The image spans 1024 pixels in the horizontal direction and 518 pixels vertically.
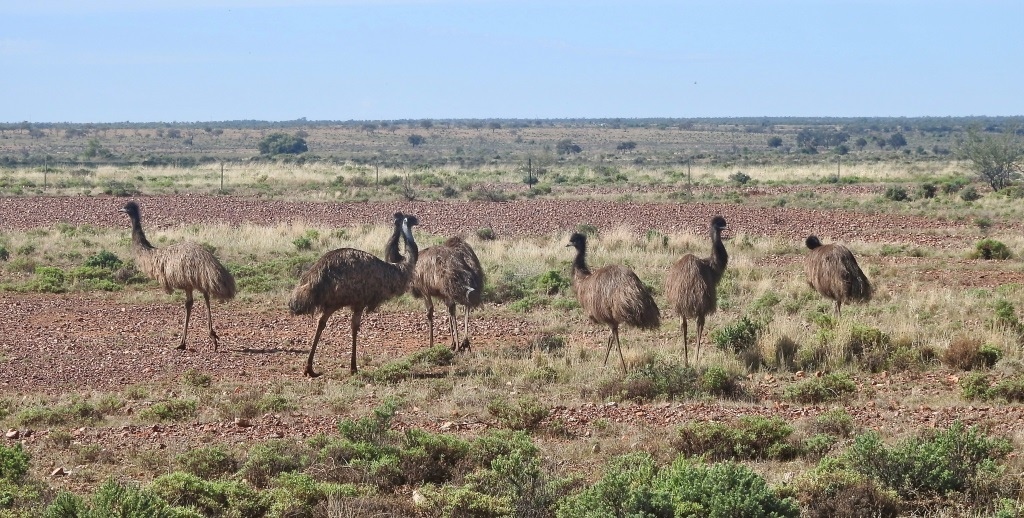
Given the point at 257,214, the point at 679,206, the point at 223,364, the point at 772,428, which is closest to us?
the point at 772,428

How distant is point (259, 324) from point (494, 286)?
4203 millimetres

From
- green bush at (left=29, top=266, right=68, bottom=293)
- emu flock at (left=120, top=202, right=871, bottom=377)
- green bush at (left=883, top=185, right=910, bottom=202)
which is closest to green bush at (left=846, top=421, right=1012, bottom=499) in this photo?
emu flock at (left=120, top=202, right=871, bottom=377)

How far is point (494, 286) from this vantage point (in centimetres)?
1923

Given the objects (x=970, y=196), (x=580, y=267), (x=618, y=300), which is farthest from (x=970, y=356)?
(x=970, y=196)

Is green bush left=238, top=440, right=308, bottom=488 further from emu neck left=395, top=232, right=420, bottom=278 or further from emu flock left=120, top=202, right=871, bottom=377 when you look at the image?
emu neck left=395, top=232, right=420, bottom=278

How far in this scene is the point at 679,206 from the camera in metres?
34.6

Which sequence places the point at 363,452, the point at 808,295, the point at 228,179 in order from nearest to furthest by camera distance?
the point at 363,452 < the point at 808,295 < the point at 228,179

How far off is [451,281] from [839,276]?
5242 mm

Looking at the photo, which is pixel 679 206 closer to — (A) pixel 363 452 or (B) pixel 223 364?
(B) pixel 223 364

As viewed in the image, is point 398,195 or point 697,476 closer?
point 697,476

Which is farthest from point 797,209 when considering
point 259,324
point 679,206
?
point 259,324

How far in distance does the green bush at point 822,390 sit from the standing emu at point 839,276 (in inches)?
153

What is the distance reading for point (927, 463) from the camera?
7.95m

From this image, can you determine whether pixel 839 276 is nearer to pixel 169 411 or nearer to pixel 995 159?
pixel 169 411
